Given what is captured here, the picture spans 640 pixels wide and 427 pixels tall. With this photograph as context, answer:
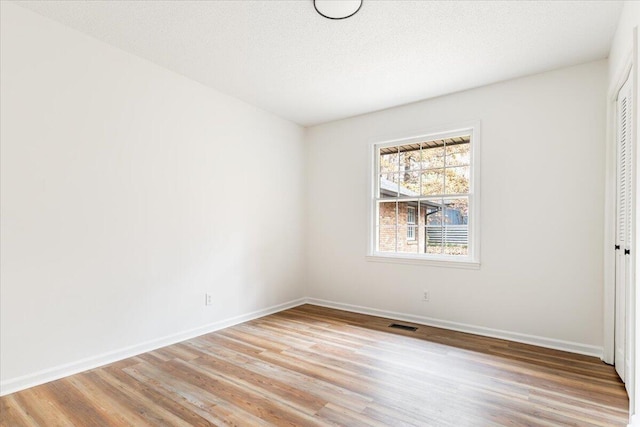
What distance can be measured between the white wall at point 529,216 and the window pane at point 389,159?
20 centimetres

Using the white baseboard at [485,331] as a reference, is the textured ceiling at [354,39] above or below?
above

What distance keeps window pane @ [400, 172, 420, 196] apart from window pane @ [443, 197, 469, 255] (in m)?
0.40

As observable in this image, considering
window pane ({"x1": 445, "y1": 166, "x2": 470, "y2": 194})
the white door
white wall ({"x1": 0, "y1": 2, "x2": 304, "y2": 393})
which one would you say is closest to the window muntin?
window pane ({"x1": 445, "y1": 166, "x2": 470, "y2": 194})

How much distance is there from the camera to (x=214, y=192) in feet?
12.5

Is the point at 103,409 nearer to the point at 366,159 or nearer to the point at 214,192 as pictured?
the point at 214,192

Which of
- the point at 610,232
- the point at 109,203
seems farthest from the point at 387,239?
the point at 109,203

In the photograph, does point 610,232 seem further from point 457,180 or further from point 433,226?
point 433,226

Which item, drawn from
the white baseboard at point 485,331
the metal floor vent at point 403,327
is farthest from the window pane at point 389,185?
the metal floor vent at point 403,327

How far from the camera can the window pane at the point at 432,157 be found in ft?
13.2

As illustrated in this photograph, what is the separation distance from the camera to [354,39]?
110 inches

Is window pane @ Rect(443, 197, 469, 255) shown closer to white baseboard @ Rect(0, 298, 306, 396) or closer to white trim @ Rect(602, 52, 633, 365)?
white trim @ Rect(602, 52, 633, 365)

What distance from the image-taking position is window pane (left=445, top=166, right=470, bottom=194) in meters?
3.87

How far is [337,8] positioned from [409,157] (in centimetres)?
229

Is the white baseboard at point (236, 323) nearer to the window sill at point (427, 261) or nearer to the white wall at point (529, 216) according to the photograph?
the white wall at point (529, 216)
